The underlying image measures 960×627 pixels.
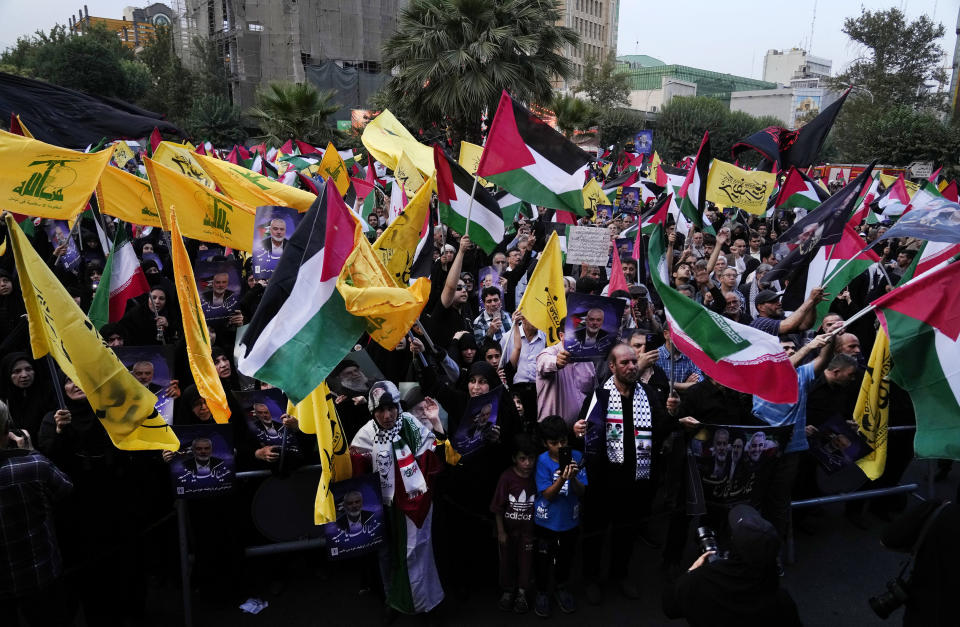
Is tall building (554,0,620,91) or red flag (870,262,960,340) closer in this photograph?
red flag (870,262,960,340)

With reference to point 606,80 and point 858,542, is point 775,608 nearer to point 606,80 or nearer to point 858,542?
point 858,542

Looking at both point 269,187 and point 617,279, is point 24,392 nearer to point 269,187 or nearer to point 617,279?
point 269,187

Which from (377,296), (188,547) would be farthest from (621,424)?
(188,547)

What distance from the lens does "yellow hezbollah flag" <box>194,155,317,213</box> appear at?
6.43 m

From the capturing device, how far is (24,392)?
4949 mm

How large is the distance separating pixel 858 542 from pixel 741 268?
5.13 meters

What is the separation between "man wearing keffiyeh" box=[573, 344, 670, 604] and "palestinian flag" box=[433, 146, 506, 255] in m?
2.48

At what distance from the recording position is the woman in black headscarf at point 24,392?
484cm

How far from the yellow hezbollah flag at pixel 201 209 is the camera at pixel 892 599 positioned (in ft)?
18.0

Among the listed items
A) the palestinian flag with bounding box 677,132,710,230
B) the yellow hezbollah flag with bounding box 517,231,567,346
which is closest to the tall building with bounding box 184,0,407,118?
the palestinian flag with bounding box 677,132,710,230

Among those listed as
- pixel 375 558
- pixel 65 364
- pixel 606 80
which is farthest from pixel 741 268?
pixel 606 80

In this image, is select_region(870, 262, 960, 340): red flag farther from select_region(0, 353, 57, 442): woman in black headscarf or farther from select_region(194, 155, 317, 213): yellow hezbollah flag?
select_region(0, 353, 57, 442): woman in black headscarf

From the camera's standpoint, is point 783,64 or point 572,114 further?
point 783,64

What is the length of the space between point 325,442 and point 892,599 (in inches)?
118
